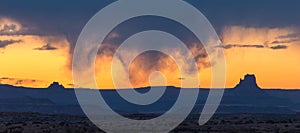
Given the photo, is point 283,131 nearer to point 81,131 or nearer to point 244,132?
point 244,132

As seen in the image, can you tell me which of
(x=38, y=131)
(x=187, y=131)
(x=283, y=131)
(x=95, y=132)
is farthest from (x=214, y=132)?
(x=38, y=131)

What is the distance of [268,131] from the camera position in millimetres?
85562

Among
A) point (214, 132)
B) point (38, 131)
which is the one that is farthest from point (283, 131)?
point (38, 131)

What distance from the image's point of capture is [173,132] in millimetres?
80875

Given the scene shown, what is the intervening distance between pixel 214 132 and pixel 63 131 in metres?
20.4

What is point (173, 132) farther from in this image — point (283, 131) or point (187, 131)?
point (283, 131)

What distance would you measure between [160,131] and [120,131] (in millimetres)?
5400

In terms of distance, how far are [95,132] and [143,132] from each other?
259 inches

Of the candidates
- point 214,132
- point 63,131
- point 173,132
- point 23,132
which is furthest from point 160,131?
point 23,132

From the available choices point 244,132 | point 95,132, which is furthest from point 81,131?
point 244,132

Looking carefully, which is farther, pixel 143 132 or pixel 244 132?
pixel 244 132

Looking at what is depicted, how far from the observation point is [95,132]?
80938 mm

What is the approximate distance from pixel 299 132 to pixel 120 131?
23.6 meters

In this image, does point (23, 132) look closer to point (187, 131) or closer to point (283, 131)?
point (187, 131)
